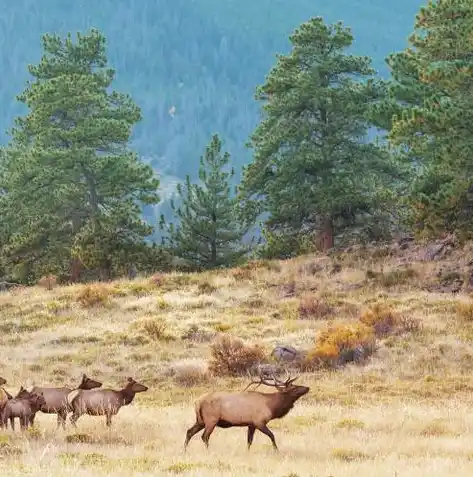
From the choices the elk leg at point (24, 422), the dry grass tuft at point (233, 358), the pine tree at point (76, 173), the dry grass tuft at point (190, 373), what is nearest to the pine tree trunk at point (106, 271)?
the pine tree at point (76, 173)

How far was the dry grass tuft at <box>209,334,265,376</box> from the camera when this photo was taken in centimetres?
1933

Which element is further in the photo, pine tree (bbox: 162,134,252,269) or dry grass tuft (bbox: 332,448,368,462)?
pine tree (bbox: 162,134,252,269)

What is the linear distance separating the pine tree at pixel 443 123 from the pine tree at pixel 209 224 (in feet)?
37.2

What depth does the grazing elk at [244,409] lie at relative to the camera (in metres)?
10.4

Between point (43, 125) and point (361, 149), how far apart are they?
1492cm

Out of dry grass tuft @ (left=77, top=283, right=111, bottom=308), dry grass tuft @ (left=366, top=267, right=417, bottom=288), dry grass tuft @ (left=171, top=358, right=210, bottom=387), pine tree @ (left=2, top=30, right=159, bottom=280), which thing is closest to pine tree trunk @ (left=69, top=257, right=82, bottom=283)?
pine tree @ (left=2, top=30, right=159, bottom=280)

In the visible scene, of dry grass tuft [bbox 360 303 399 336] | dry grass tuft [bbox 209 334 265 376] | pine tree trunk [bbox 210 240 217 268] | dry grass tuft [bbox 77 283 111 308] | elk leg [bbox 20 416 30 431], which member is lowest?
elk leg [bbox 20 416 30 431]

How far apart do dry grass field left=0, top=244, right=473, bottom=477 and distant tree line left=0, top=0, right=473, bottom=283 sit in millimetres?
3875

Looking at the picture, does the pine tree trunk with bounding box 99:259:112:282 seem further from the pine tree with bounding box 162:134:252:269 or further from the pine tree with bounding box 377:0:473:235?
the pine tree with bounding box 377:0:473:235

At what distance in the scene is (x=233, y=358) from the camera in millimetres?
19406

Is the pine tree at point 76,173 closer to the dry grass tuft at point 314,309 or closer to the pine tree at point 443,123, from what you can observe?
the dry grass tuft at point 314,309

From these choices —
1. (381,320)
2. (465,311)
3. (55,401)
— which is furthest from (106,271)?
(55,401)

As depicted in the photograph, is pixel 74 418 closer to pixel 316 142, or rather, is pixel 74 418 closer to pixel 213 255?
pixel 316 142

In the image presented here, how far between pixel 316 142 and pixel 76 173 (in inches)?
441
